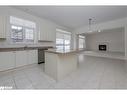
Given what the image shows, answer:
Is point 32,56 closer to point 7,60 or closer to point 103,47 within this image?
point 7,60

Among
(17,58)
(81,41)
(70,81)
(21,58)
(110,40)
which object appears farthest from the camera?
(81,41)

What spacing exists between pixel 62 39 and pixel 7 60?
5.06 meters

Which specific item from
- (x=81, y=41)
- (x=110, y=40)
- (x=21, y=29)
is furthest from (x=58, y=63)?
(x=110, y=40)

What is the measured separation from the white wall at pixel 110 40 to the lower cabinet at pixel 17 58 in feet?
29.8

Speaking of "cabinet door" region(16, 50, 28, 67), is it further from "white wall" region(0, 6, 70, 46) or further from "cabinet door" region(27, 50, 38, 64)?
"white wall" region(0, 6, 70, 46)

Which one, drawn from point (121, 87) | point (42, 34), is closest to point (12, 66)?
point (42, 34)

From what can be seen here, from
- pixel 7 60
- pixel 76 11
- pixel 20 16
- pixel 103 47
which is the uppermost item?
pixel 76 11

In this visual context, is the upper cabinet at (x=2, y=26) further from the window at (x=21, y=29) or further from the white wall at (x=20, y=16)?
the window at (x=21, y=29)

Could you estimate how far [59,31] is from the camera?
684 cm

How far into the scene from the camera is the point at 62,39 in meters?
7.24

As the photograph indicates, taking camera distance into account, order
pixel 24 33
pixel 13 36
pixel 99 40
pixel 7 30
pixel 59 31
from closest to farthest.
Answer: pixel 7 30, pixel 13 36, pixel 24 33, pixel 59 31, pixel 99 40

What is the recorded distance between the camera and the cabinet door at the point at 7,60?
269 cm
